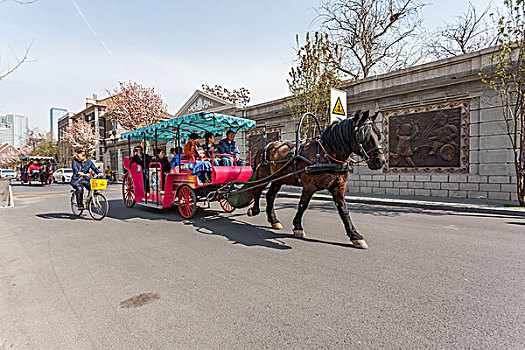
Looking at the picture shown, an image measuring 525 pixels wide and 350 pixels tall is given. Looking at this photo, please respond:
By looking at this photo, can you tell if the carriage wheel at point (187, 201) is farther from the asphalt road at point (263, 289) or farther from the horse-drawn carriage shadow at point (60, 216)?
the horse-drawn carriage shadow at point (60, 216)

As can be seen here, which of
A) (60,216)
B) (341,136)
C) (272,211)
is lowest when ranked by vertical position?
(60,216)

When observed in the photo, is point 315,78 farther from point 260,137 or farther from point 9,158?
point 9,158

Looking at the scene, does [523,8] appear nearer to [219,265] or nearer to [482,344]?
[482,344]

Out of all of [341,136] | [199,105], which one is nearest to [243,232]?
[341,136]

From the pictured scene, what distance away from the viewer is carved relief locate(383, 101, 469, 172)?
417 inches

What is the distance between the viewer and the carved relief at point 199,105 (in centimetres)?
Result: 2352

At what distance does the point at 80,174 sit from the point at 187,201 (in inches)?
124

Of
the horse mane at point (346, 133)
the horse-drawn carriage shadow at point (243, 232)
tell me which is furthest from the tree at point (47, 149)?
the horse mane at point (346, 133)

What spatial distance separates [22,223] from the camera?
24.3 ft

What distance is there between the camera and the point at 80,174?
25.1 feet

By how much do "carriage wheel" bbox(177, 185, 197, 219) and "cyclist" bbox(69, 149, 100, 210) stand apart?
2641 millimetres

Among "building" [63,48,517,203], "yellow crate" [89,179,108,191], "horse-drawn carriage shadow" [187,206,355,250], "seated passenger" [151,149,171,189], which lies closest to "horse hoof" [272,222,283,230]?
"horse-drawn carriage shadow" [187,206,355,250]

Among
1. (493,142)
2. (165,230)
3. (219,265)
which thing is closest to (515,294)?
(219,265)

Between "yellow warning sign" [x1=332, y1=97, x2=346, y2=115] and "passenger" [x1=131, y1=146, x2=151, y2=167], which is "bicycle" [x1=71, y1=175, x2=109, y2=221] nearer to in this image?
"passenger" [x1=131, y1=146, x2=151, y2=167]
